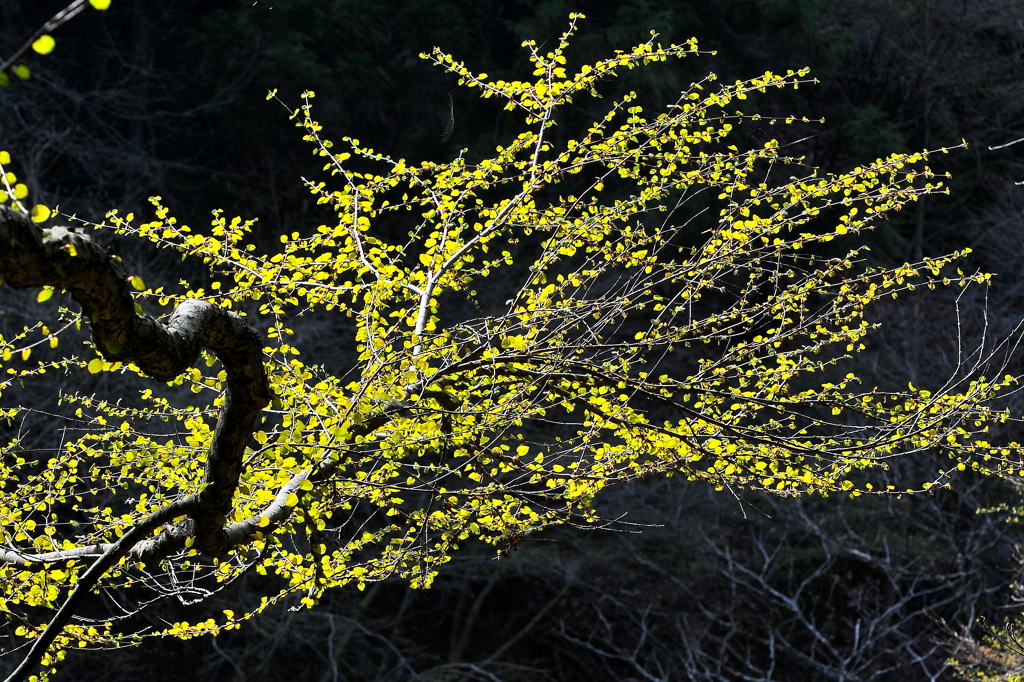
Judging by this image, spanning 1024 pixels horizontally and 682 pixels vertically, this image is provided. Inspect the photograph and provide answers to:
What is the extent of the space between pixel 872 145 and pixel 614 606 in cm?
613

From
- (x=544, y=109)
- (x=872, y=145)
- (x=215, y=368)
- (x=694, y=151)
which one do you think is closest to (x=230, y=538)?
(x=544, y=109)

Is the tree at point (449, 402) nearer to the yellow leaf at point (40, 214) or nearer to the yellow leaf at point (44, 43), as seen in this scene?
the yellow leaf at point (40, 214)

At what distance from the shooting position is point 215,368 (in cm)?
877

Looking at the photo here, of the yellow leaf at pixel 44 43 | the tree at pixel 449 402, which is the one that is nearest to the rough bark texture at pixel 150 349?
the tree at pixel 449 402

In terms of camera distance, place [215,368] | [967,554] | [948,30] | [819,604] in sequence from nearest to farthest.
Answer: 1. [215,368]
2. [967,554]
3. [819,604]
4. [948,30]

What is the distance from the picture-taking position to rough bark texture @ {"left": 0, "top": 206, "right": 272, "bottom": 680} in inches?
79.8

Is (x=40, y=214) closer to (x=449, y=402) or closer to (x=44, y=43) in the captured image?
(x=44, y=43)

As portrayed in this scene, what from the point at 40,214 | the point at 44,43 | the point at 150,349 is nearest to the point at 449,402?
the point at 150,349

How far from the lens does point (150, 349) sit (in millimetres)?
2367

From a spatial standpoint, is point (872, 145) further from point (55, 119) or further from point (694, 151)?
point (55, 119)

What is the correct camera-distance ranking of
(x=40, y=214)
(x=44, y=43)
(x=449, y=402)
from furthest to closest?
(x=449, y=402)
(x=40, y=214)
(x=44, y=43)

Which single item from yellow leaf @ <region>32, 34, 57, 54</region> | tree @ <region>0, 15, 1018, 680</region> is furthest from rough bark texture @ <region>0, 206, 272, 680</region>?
yellow leaf @ <region>32, 34, 57, 54</region>

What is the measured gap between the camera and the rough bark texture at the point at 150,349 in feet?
6.65

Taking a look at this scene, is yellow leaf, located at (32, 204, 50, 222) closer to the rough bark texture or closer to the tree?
the rough bark texture
